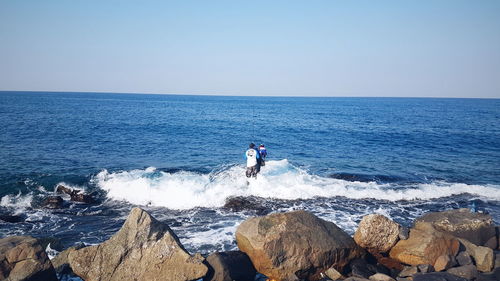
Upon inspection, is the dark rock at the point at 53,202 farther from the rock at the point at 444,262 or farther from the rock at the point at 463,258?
the rock at the point at 463,258

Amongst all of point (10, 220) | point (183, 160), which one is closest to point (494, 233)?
point (10, 220)

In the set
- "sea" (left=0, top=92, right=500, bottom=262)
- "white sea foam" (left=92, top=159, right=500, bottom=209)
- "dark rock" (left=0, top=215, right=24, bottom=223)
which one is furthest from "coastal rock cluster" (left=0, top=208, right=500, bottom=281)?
"white sea foam" (left=92, top=159, right=500, bottom=209)

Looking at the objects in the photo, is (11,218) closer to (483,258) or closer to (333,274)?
(333,274)

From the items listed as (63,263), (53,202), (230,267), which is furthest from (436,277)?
(53,202)

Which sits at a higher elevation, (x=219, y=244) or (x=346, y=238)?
(x=346, y=238)

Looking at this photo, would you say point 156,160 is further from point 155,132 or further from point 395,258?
point 395,258

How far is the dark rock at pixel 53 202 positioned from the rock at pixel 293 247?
36.0 feet

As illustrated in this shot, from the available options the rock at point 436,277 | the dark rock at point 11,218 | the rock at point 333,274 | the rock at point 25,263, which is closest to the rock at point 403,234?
the rock at point 436,277

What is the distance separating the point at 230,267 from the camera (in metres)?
8.53

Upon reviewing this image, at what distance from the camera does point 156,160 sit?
25578mm

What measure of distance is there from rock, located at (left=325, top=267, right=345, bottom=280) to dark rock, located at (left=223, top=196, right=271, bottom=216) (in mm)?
6108

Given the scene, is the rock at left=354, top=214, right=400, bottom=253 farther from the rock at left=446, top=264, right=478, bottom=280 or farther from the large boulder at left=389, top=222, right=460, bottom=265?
the rock at left=446, top=264, right=478, bottom=280

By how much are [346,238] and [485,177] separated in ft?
59.3

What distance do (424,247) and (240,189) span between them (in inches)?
400
